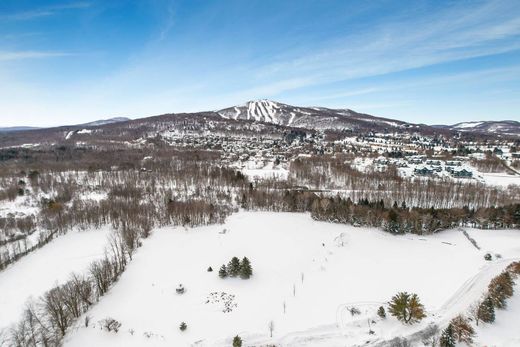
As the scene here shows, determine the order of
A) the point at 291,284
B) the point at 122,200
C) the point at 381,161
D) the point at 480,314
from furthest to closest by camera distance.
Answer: the point at 381,161 → the point at 122,200 → the point at 291,284 → the point at 480,314

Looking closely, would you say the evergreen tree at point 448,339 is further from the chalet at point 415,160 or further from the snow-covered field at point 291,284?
the chalet at point 415,160

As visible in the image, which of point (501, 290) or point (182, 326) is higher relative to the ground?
point (501, 290)

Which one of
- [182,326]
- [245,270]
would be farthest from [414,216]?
[182,326]

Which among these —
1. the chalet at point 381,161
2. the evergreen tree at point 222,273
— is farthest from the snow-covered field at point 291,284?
the chalet at point 381,161

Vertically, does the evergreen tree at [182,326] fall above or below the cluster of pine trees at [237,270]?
below

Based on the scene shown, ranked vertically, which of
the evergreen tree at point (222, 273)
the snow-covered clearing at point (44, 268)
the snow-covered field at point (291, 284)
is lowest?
the snow-covered clearing at point (44, 268)

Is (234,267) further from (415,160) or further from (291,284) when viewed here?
(415,160)

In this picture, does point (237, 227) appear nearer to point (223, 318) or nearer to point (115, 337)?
point (223, 318)
